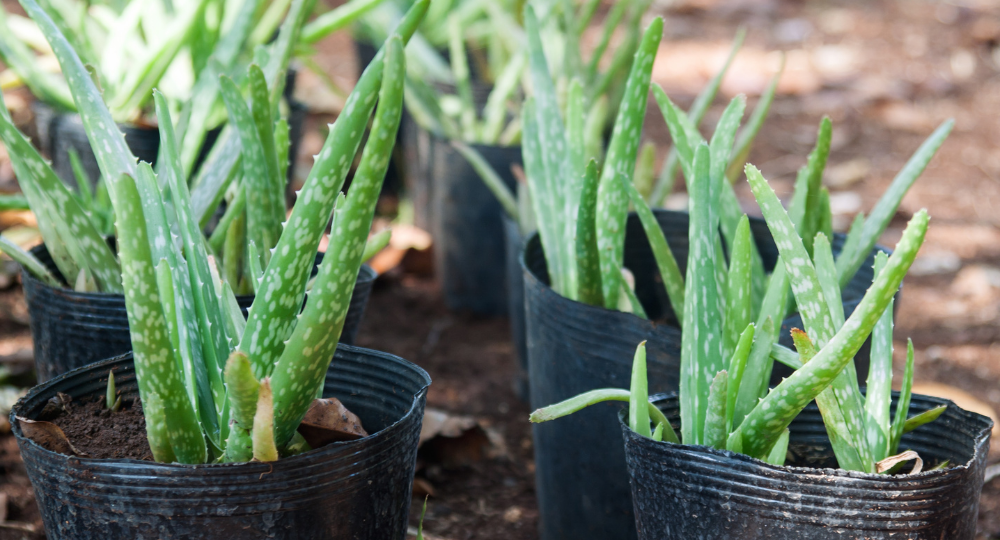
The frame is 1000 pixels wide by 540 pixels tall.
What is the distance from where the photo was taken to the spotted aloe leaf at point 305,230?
2.17 feet

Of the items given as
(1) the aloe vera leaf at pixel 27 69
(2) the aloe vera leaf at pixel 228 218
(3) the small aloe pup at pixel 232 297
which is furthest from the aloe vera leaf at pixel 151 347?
(1) the aloe vera leaf at pixel 27 69

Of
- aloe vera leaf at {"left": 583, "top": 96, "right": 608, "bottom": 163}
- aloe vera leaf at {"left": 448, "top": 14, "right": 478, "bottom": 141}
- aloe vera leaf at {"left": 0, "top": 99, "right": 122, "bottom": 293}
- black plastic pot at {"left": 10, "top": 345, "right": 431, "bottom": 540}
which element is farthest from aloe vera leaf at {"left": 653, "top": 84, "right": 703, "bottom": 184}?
aloe vera leaf at {"left": 448, "top": 14, "right": 478, "bottom": 141}

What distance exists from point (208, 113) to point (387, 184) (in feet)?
4.59

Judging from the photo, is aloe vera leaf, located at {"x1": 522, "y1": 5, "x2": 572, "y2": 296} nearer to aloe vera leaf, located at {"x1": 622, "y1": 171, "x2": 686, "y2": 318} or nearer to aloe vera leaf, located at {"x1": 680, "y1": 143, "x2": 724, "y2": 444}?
aloe vera leaf, located at {"x1": 622, "y1": 171, "x2": 686, "y2": 318}

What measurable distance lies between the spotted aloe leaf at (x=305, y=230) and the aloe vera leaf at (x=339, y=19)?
29.7 inches

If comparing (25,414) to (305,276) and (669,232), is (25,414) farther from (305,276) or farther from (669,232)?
(669,232)

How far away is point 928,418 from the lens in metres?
0.81

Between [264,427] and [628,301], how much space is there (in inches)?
22.0

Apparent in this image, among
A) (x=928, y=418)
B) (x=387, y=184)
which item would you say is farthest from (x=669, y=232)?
(x=387, y=184)

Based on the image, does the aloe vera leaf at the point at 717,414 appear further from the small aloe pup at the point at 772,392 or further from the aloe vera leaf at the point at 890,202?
the aloe vera leaf at the point at 890,202

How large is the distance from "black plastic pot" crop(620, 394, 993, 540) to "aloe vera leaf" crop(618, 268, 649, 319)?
0.26 meters

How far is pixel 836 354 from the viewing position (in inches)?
26.2

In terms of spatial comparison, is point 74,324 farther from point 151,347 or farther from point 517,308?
point 517,308

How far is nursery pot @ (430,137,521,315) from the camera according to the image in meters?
1.93
